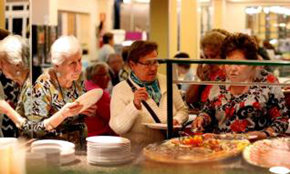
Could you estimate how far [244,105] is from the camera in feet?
6.82

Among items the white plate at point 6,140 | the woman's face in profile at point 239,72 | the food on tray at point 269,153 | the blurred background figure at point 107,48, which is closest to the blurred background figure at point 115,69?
the white plate at point 6,140

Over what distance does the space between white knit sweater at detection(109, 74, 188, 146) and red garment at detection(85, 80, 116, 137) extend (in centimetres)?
2

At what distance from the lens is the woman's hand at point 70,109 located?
215cm

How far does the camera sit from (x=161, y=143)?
2.05 metres

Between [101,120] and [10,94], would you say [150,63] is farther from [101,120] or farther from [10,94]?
[10,94]

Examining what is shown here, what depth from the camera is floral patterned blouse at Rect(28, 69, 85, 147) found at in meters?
2.16

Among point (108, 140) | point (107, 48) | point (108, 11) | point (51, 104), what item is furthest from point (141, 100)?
point (108, 11)

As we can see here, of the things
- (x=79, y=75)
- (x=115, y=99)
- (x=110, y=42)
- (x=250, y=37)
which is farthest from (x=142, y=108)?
(x=110, y=42)

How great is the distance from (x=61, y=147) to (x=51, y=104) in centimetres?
20

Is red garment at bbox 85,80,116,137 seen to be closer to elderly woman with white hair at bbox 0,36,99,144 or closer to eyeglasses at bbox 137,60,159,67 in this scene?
elderly woman with white hair at bbox 0,36,99,144

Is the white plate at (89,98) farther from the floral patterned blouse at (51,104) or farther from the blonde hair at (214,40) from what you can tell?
the blonde hair at (214,40)

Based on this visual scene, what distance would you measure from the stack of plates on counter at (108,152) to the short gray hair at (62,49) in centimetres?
38

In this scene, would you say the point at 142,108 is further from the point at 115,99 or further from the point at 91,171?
the point at 91,171

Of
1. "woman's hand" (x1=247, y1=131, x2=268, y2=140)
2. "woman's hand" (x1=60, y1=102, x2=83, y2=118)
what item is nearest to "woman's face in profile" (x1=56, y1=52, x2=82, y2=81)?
"woman's hand" (x1=60, y1=102, x2=83, y2=118)
